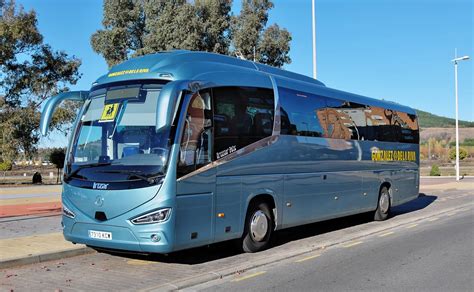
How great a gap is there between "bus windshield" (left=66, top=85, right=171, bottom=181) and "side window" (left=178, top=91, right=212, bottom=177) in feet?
1.06

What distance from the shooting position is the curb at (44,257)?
787 cm

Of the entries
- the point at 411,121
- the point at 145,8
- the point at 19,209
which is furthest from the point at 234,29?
the point at 19,209

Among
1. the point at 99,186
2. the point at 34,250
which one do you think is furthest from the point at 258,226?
the point at 34,250

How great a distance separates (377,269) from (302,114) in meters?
3.89

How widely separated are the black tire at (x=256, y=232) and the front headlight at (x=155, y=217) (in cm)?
220

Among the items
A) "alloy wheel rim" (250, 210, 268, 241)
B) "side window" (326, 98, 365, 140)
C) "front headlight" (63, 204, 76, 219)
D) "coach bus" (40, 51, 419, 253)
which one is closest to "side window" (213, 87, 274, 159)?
"coach bus" (40, 51, 419, 253)

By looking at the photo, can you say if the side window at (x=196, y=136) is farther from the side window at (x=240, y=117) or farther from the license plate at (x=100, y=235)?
the license plate at (x=100, y=235)

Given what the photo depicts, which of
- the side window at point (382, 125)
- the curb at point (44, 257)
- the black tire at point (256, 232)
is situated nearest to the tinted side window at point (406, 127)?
the side window at point (382, 125)

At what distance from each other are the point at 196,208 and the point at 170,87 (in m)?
2.00

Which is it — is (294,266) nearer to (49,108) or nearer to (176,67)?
(176,67)

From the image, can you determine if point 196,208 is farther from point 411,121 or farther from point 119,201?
point 411,121

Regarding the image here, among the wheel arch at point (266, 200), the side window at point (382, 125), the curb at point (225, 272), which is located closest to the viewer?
the curb at point (225, 272)

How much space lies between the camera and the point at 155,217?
7.26 meters

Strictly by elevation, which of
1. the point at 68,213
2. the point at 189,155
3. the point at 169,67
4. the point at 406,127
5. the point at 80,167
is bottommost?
the point at 68,213
